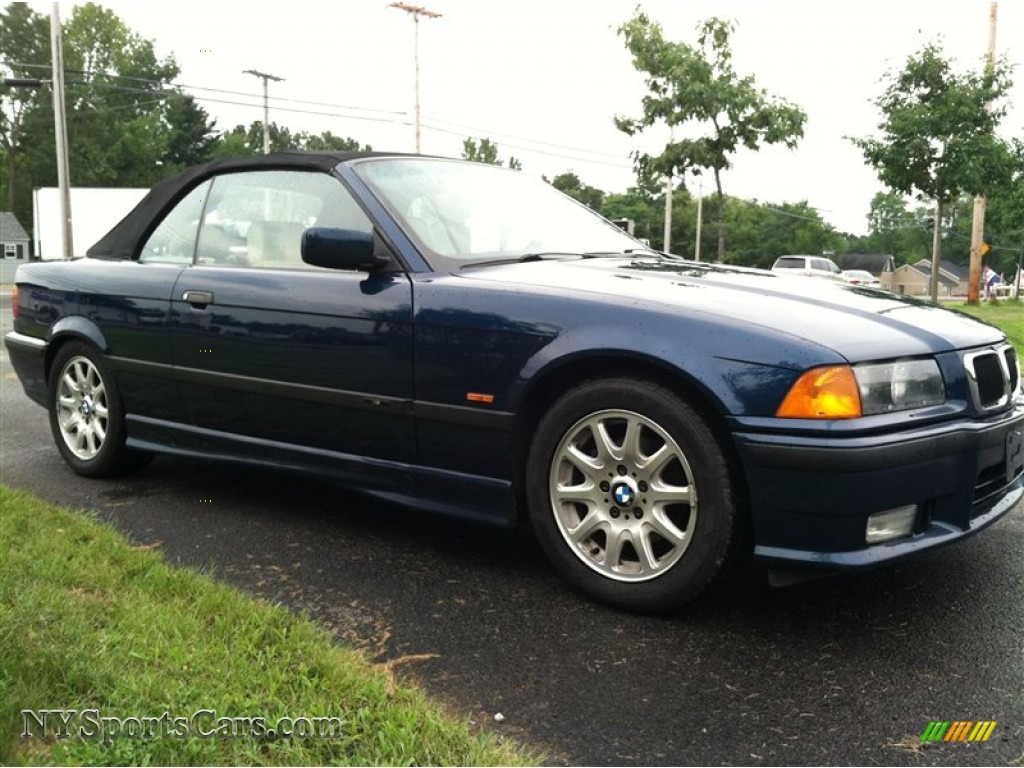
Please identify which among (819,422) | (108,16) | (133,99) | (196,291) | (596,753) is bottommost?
(596,753)

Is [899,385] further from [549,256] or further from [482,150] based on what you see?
[482,150]

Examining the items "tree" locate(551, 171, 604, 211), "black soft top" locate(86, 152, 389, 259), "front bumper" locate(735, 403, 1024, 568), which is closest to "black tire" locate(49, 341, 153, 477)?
"black soft top" locate(86, 152, 389, 259)

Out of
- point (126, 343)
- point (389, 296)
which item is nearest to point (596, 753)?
Answer: point (389, 296)

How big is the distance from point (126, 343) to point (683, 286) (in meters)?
2.63

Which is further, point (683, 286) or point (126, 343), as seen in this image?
point (126, 343)

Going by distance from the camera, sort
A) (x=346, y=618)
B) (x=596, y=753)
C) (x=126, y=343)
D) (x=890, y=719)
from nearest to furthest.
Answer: (x=596, y=753) → (x=890, y=719) → (x=346, y=618) → (x=126, y=343)

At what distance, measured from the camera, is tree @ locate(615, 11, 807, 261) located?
18109mm

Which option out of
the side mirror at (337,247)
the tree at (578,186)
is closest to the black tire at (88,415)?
the side mirror at (337,247)

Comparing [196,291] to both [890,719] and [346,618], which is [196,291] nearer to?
[346,618]

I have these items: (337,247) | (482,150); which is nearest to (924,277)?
(482,150)

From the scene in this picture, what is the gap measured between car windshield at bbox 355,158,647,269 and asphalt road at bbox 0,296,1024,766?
1.16m

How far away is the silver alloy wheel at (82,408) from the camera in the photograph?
461 cm

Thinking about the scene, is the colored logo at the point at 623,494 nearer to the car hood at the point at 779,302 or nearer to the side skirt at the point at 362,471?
the side skirt at the point at 362,471

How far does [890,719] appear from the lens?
2.29 m
